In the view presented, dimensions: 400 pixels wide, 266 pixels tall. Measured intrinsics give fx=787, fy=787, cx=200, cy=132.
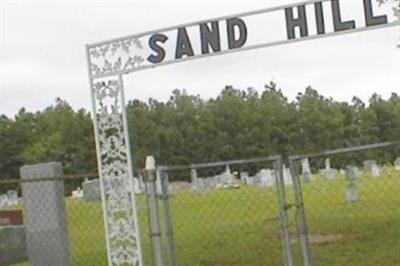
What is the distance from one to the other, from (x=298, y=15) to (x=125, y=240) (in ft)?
9.67

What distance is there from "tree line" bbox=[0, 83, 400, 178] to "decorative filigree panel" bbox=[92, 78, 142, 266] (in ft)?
114

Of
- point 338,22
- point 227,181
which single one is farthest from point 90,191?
point 338,22

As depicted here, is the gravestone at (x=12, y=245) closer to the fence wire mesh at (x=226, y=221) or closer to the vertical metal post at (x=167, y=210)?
the fence wire mesh at (x=226, y=221)

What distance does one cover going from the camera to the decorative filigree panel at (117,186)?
27.1 feet

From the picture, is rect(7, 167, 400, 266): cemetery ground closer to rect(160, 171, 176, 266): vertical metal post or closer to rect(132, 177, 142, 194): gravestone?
rect(132, 177, 142, 194): gravestone

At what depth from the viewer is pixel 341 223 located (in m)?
13.9

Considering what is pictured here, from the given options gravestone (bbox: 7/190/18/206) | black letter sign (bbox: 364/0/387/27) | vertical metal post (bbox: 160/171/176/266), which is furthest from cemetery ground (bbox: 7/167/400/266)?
gravestone (bbox: 7/190/18/206)

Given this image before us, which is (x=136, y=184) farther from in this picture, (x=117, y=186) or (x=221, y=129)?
(x=221, y=129)

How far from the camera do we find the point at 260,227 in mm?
14789

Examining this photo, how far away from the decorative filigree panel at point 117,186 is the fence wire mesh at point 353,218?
179 cm

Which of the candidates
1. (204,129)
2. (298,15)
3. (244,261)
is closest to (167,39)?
(298,15)

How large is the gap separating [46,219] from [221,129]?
37733mm

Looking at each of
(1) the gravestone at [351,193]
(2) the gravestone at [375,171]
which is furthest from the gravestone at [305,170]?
(1) the gravestone at [351,193]

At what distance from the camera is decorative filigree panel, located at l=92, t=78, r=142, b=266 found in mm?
8250
